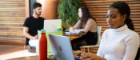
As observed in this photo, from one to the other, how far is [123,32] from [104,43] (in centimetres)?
23

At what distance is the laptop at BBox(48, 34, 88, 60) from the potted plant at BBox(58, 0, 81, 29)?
11.6 ft

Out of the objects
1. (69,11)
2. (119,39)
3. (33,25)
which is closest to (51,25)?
(33,25)

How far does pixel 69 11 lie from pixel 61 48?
148 inches

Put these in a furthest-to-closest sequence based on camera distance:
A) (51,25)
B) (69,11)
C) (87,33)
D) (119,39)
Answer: (69,11)
(87,33)
(51,25)
(119,39)

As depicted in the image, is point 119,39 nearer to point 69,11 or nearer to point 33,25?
point 33,25

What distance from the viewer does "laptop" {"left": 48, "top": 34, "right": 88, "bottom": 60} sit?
116cm

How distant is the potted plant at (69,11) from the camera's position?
16.0 ft

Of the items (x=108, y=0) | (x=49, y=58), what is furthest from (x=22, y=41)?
(x=49, y=58)

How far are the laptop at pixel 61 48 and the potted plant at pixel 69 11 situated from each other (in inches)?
139

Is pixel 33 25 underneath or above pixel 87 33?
above

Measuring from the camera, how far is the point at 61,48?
1.28 metres

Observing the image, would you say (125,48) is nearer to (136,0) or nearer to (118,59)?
(118,59)

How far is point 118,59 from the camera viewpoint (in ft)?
4.90

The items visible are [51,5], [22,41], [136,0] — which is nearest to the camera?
[136,0]
